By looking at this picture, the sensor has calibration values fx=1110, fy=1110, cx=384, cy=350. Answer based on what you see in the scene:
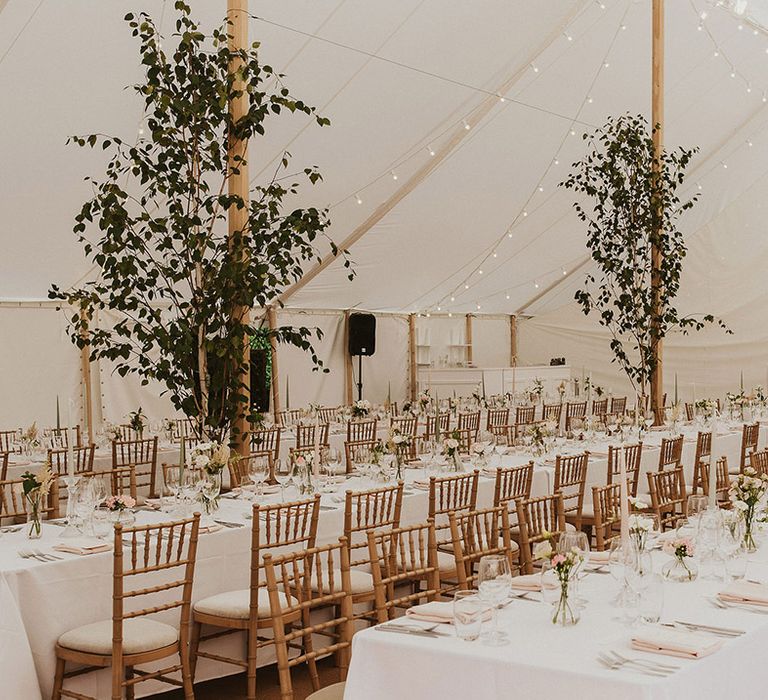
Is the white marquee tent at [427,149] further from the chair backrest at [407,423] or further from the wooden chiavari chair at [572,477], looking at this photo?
the wooden chiavari chair at [572,477]

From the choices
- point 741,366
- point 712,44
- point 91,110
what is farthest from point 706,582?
point 741,366

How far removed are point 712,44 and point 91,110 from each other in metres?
7.71

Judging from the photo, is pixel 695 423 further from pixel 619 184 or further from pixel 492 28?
pixel 492 28

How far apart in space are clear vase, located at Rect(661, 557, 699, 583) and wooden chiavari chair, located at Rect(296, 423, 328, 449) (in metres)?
6.06

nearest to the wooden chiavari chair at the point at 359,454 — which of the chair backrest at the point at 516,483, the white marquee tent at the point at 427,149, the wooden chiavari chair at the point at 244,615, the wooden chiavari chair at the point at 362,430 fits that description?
the chair backrest at the point at 516,483

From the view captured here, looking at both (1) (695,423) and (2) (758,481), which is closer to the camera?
(2) (758,481)

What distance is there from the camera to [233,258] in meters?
7.15

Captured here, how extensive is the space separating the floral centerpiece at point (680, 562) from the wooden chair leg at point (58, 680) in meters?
2.43

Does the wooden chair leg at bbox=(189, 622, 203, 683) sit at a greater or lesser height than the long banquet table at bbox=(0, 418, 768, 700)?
lesser

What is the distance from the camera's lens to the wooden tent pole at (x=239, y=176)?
24.4 feet

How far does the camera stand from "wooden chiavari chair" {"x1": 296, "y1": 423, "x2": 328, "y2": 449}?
1012 cm

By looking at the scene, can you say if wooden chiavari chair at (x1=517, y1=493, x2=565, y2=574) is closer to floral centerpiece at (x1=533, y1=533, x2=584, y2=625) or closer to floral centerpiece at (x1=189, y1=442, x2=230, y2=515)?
floral centerpiece at (x1=533, y1=533, x2=584, y2=625)

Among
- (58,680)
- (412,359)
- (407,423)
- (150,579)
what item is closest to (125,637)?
(58,680)

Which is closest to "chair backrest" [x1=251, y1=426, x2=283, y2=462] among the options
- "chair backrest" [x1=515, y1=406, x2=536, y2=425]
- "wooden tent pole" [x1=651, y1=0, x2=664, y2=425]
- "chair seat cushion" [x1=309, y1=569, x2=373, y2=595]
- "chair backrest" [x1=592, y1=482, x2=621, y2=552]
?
"chair backrest" [x1=515, y1=406, x2=536, y2=425]
